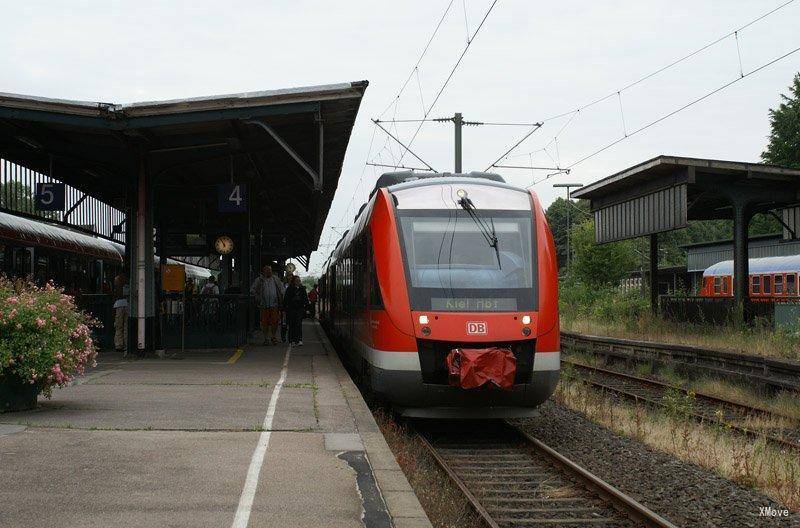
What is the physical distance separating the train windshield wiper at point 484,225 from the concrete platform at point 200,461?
7.55 ft

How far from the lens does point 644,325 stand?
25.5m

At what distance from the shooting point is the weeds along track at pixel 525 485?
22.4ft

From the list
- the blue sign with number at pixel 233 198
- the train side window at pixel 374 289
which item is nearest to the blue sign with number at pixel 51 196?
the blue sign with number at pixel 233 198

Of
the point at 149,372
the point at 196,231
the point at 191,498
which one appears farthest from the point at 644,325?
the point at 191,498

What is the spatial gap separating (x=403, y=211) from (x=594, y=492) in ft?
13.8

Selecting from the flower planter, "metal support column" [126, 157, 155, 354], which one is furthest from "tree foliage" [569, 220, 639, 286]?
the flower planter

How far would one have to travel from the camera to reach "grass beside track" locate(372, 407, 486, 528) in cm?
679

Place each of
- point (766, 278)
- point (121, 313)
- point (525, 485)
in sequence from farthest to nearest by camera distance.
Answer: point (766, 278)
point (121, 313)
point (525, 485)

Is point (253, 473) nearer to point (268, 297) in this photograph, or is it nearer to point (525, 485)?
point (525, 485)

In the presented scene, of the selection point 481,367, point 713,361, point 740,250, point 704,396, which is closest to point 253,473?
point 481,367

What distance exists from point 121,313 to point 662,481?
1212cm

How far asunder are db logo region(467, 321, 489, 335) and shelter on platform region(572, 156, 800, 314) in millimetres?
12739

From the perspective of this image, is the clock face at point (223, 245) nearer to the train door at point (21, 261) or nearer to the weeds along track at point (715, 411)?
the train door at point (21, 261)

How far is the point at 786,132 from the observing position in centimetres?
5797
